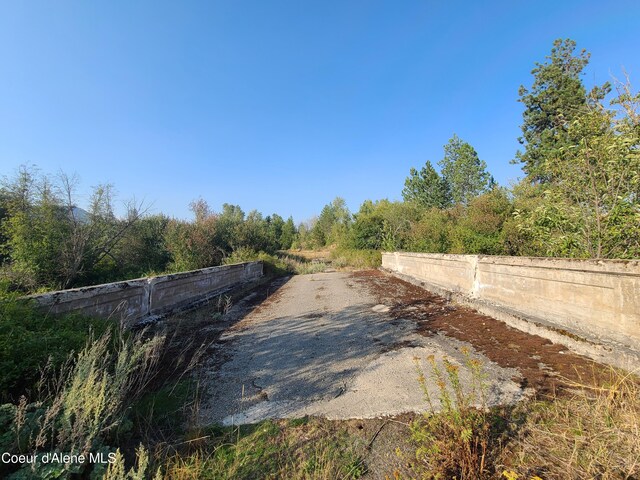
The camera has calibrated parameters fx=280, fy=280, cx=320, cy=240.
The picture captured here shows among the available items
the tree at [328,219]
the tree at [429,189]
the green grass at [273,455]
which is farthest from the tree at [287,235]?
the green grass at [273,455]

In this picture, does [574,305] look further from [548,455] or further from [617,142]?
[617,142]

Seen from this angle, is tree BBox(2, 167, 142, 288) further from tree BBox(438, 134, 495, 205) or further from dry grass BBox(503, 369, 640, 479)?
tree BBox(438, 134, 495, 205)

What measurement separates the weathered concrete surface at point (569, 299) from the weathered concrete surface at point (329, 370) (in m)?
1.17

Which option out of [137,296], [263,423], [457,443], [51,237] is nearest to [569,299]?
[457,443]

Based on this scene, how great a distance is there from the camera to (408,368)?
347cm

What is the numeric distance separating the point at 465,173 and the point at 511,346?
115ft

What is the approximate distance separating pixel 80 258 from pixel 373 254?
17.4 meters

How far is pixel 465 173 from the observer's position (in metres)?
34.2

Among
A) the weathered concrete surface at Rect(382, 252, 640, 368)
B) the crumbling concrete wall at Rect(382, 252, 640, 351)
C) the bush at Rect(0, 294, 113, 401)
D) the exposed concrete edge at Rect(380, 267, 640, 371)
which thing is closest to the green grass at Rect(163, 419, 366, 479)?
the bush at Rect(0, 294, 113, 401)

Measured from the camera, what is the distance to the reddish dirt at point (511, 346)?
2.95 m

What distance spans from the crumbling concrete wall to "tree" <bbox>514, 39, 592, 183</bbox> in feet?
65.4

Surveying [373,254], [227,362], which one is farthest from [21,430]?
[373,254]

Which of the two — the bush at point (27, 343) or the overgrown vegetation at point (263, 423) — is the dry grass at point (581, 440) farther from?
the bush at point (27, 343)

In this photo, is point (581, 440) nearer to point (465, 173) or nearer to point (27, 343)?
point (27, 343)
